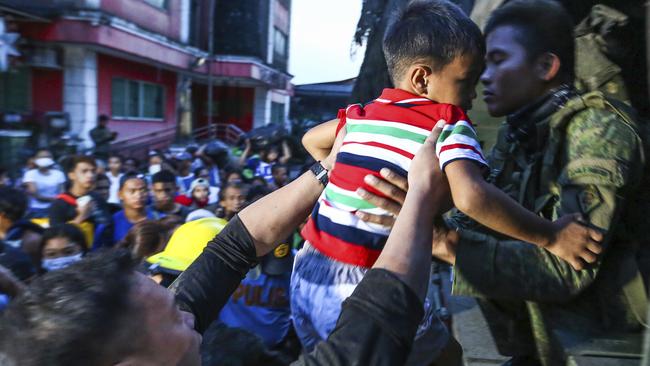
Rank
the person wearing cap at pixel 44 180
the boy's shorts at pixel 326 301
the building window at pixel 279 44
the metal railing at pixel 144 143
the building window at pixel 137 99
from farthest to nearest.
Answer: the building window at pixel 279 44, the building window at pixel 137 99, the metal railing at pixel 144 143, the person wearing cap at pixel 44 180, the boy's shorts at pixel 326 301

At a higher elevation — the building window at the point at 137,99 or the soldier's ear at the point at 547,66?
the soldier's ear at the point at 547,66

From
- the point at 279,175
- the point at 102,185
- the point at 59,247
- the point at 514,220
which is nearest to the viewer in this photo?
the point at 514,220

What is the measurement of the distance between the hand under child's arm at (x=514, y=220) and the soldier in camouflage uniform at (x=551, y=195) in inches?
3.4

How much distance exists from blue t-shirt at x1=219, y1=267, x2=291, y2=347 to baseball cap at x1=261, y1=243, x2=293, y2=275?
0.15 feet

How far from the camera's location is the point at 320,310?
1.64 m

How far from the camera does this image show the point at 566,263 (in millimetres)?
1707

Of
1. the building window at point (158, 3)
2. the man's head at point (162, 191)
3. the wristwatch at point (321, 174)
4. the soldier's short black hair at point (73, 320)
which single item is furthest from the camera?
the building window at point (158, 3)

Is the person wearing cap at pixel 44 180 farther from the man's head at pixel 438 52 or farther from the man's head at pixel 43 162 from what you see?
the man's head at pixel 438 52

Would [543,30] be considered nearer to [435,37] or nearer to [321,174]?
[435,37]

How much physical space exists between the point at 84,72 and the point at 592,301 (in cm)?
1446

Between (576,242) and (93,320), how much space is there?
1268 millimetres

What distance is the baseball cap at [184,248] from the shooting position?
9.61 ft

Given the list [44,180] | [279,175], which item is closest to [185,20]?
[279,175]

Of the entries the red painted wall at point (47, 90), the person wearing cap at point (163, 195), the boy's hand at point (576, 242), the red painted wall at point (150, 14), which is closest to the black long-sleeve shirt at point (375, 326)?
the boy's hand at point (576, 242)
